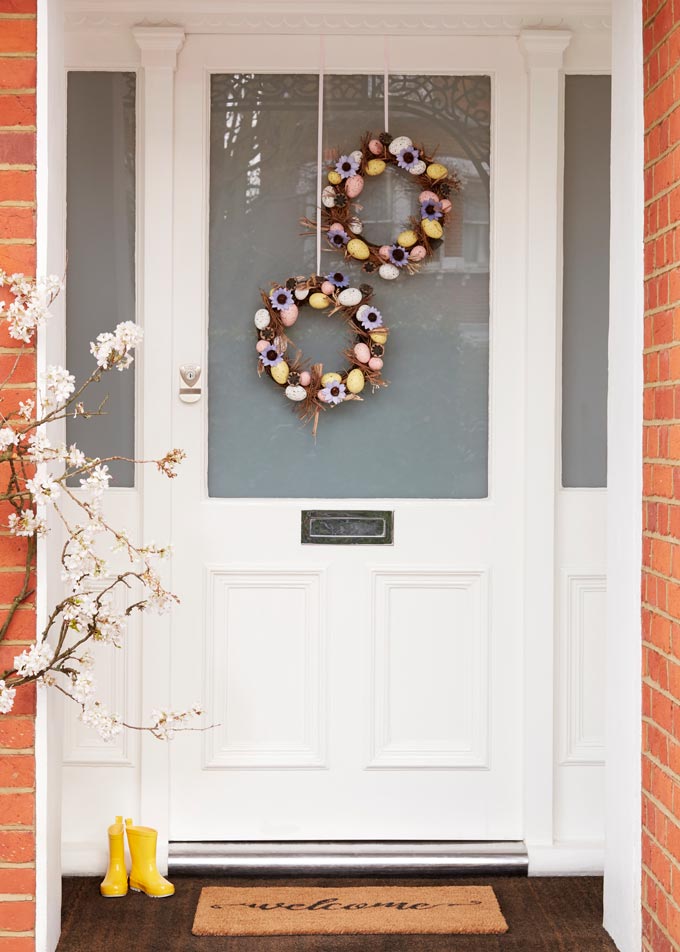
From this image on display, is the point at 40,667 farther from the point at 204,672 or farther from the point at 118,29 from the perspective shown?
the point at 118,29

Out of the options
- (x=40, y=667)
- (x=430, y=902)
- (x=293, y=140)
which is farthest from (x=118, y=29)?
(x=430, y=902)

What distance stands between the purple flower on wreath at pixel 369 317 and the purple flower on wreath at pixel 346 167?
1.20 ft

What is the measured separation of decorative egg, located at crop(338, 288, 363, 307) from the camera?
2.78 metres

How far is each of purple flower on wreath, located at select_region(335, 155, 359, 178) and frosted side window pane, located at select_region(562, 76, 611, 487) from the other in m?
0.59

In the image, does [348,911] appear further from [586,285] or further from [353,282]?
[586,285]

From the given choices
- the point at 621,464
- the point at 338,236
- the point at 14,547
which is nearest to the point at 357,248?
the point at 338,236

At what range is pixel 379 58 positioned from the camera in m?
2.81

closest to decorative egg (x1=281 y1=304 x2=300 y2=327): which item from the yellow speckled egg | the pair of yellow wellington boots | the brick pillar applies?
the yellow speckled egg

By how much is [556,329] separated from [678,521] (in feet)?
3.10

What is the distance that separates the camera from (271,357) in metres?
2.79

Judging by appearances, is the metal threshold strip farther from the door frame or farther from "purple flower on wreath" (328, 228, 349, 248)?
"purple flower on wreath" (328, 228, 349, 248)

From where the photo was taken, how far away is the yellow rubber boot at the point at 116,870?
2.63 meters

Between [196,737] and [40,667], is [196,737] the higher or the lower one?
the lower one

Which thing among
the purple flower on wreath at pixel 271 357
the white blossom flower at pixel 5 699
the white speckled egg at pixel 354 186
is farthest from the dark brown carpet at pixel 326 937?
the white speckled egg at pixel 354 186
